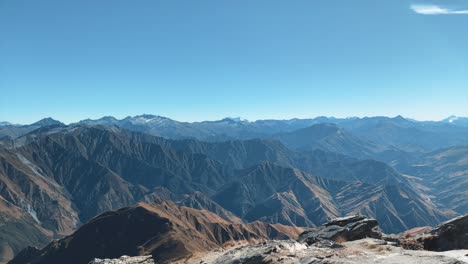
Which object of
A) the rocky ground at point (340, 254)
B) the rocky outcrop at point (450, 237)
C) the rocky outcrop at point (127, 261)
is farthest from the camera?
the rocky outcrop at point (127, 261)

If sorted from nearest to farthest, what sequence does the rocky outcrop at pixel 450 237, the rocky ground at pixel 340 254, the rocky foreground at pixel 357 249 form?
the rocky ground at pixel 340 254, the rocky foreground at pixel 357 249, the rocky outcrop at pixel 450 237

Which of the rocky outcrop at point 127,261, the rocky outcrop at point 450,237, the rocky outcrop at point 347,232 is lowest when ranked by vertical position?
the rocky outcrop at point 127,261

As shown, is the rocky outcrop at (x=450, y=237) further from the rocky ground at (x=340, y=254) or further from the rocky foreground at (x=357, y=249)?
the rocky ground at (x=340, y=254)

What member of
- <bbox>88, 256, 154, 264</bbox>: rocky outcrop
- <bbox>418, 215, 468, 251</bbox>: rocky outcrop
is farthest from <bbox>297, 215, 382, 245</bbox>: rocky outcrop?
<bbox>88, 256, 154, 264</bbox>: rocky outcrop

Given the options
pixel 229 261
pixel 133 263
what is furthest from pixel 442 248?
pixel 133 263

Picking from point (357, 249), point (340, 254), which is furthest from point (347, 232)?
point (340, 254)

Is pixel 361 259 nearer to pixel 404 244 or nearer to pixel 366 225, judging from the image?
pixel 404 244

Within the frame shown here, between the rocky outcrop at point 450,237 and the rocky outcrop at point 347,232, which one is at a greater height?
the rocky outcrop at point 450,237

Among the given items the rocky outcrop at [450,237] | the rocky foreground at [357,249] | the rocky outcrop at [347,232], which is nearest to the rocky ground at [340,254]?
the rocky foreground at [357,249]

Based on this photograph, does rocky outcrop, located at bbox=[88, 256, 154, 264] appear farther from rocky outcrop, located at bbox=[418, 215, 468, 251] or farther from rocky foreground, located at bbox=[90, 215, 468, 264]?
rocky outcrop, located at bbox=[418, 215, 468, 251]
